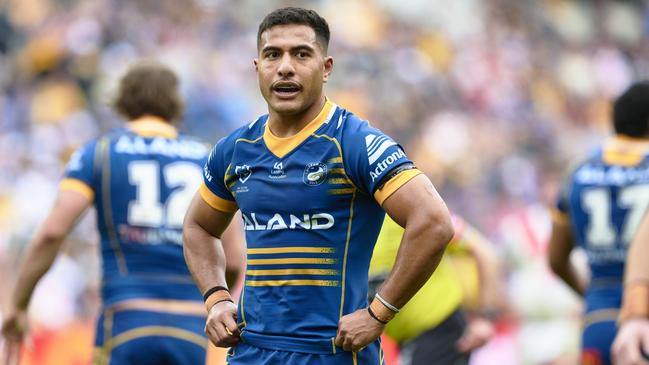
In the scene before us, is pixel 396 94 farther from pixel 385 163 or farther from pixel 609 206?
pixel 385 163

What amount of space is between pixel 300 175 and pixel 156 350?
2.37 m

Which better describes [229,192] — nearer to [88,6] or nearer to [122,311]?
[122,311]

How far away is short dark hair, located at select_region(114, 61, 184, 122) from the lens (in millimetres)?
7133

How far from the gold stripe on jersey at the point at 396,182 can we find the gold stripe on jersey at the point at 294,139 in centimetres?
41

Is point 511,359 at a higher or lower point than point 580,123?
lower

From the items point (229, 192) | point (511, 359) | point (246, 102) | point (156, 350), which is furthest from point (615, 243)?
point (246, 102)

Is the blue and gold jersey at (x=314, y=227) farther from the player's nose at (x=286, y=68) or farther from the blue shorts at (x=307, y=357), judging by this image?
the player's nose at (x=286, y=68)

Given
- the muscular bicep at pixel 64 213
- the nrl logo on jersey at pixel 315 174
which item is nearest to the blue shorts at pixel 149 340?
the muscular bicep at pixel 64 213

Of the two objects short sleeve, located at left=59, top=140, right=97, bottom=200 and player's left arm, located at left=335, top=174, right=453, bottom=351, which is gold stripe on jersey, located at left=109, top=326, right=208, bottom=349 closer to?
short sleeve, located at left=59, top=140, right=97, bottom=200

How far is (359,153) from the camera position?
180 inches

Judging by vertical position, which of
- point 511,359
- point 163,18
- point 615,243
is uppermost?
point 163,18

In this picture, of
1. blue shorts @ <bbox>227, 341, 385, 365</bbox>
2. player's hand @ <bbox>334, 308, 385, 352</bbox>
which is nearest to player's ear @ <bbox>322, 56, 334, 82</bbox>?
player's hand @ <bbox>334, 308, 385, 352</bbox>

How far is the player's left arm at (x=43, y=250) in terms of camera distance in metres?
6.64

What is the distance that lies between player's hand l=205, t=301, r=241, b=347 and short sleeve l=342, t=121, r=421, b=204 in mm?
720
